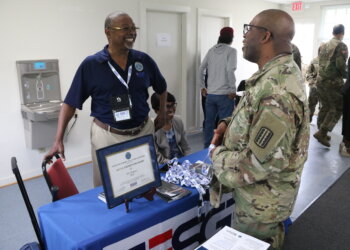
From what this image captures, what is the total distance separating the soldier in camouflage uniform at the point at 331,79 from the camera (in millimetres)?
4340

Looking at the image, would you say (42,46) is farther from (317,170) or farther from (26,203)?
(317,170)

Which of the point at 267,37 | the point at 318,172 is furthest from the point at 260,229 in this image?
the point at 318,172

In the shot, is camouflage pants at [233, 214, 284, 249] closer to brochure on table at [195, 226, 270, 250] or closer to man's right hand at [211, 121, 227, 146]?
brochure on table at [195, 226, 270, 250]

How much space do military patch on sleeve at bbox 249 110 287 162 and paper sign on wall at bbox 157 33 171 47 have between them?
11.8 ft

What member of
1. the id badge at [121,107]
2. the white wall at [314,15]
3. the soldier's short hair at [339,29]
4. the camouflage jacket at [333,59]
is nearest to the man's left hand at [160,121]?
the id badge at [121,107]

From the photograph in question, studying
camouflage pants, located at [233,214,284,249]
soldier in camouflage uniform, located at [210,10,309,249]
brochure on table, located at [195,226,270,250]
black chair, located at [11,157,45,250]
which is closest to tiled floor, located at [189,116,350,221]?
camouflage pants, located at [233,214,284,249]

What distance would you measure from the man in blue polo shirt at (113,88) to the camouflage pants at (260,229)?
0.96m

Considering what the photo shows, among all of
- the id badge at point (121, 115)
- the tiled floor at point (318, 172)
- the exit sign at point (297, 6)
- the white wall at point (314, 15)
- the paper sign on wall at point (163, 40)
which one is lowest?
the tiled floor at point (318, 172)

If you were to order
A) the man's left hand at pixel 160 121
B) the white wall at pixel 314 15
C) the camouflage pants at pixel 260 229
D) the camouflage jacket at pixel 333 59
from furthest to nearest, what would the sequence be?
the white wall at pixel 314 15
the camouflage jacket at pixel 333 59
the man's left hand at pixel 160 121
the camouflage pants at pixel 260 229

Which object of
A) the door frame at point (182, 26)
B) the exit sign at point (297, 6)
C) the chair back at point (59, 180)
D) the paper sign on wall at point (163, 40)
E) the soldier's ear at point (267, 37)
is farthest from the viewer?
the exit sign at point (297, 6)

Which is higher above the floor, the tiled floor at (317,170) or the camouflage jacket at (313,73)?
the camouflage jacket at (313,73)

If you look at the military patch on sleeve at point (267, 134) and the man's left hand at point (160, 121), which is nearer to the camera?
the military patch on sleeve at point (267, 134)

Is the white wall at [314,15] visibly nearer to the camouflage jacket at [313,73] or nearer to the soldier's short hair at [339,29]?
the camouflage jacket at [313,73]

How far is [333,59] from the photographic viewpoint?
4.39 meters
